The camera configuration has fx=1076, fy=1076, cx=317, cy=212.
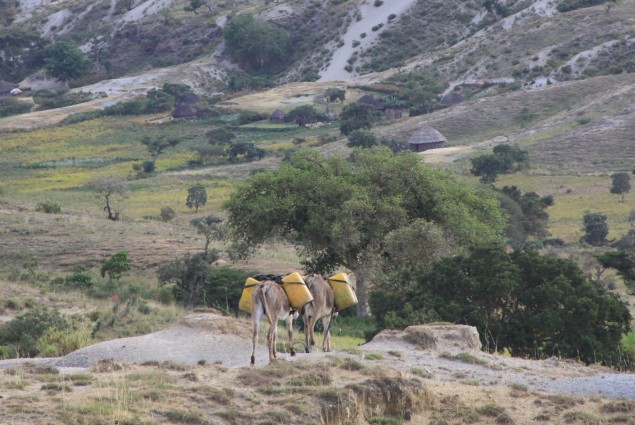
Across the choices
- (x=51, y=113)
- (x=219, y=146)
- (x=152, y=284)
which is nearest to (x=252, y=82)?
(x=51, y=113)

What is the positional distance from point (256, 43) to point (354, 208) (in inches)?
3900

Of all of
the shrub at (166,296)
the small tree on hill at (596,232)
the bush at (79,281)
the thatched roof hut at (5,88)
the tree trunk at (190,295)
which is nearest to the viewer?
the tree trunk at (190,295)

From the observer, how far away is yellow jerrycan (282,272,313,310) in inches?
545

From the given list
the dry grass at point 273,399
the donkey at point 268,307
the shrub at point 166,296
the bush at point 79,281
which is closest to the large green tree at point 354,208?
the shrub at point 166,296

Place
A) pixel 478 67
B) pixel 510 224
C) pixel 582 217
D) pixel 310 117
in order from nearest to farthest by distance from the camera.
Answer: pixel 510 224, pixel 582 217, pixel 310 117, pixel 478 67

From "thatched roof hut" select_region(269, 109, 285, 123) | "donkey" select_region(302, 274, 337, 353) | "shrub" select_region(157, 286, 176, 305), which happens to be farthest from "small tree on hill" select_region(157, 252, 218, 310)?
"thatched roof hut" select_region(269, 109, 285, 123)

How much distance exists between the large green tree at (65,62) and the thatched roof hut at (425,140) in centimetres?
6129

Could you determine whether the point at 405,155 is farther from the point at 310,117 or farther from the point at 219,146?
the point at 310,117

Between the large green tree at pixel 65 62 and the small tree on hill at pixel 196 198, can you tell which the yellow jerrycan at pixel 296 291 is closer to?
the small tree on hill at pixel 196 198

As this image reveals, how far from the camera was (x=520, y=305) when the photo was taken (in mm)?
20484

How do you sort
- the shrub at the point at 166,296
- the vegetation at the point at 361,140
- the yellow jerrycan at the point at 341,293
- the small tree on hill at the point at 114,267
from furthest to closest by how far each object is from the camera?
1. the vegetation at the point at 361,140
2. the small tree on hill at the point at 114,267
3. the shrub at the point at 166,296
4. the yellow jerrycan at the point at 341,293

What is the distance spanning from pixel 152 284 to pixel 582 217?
2778 centimetres

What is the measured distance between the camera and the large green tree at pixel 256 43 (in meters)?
125

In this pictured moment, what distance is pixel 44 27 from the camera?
15112 centimetres
